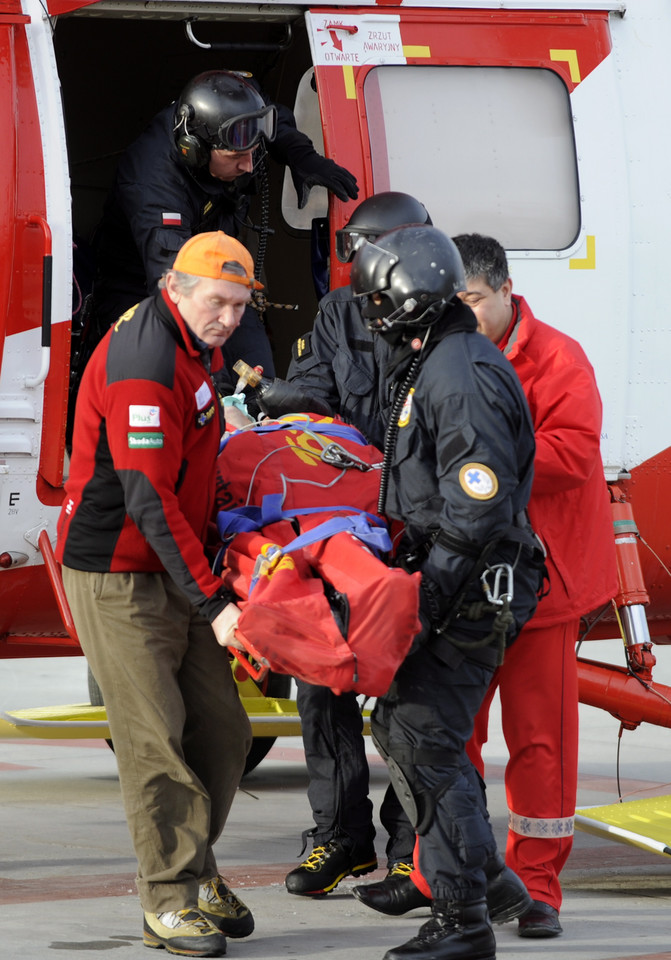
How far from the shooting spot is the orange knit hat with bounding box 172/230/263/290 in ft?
13.8

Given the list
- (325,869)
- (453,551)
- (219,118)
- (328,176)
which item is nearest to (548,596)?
(453,551)

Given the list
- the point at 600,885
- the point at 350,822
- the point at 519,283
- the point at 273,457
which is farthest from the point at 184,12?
the point at 600,885

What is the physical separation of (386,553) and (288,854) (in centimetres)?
226

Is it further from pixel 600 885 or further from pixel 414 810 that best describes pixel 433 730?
pixel 600 885

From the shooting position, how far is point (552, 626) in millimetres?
4746

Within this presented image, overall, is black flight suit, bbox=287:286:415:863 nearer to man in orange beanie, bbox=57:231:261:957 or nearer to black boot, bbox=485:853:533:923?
black boot, bbox=485:853:533:923

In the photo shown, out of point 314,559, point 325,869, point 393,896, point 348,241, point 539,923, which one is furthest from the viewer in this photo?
point 348,241

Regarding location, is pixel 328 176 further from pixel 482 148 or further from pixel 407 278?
pixel 407 278

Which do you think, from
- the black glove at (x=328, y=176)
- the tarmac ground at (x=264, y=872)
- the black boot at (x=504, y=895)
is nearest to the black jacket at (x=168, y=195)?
the black glove at (x=328, y=176)

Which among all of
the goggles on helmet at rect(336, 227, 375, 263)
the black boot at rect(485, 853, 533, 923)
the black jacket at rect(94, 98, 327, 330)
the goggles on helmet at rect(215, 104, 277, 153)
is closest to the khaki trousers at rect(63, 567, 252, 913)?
the black boot at rect(485, 853, 533, 923)

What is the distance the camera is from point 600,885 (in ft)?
18.1

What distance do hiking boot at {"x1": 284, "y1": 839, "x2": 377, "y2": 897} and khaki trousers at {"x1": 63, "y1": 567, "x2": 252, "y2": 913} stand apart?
771mm

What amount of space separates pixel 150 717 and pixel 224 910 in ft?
2.27

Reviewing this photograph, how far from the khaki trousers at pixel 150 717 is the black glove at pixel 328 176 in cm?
213
